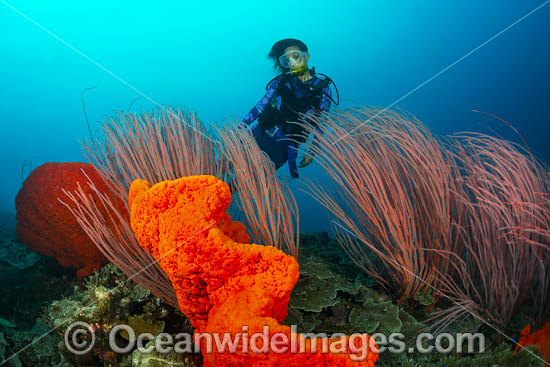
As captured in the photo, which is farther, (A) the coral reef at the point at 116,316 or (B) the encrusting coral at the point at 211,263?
(A) the coral reef at the point at 116,316

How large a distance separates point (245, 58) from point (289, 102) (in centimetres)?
5443

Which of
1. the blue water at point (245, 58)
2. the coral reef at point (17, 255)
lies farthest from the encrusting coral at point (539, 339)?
the blue water at point (245, 58)

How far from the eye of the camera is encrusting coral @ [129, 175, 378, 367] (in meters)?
1.19

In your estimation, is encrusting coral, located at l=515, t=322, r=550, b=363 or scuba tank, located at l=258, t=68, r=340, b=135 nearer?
encrusting coral, located at l=515, t=322, r=550, b=363

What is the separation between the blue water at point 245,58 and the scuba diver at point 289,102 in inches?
1730

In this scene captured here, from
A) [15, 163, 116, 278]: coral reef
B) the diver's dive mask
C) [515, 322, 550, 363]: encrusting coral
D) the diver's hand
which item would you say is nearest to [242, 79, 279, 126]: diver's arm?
the diver's dive mask

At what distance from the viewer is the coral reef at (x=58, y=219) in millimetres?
3643

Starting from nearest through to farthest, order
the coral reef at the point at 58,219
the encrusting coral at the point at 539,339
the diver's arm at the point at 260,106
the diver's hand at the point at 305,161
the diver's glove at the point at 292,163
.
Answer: the encrusting coral at the point at 539,339, the coral reef at the point at 58,219, the diver's glove at the point at 292,163, the diver's arm at the point at 260,106, the diver's hand at the point at 305,161

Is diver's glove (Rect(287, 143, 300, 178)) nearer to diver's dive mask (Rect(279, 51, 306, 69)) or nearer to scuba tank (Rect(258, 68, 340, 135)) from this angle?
scuba tank (Rect(258, 68, 340, 135))

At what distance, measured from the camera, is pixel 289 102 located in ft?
13.7

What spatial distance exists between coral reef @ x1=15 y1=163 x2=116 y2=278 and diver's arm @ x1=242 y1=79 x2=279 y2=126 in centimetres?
224

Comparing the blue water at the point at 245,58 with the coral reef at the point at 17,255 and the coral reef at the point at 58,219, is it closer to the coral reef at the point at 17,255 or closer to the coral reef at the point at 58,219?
the coral reef at the point at 17,255

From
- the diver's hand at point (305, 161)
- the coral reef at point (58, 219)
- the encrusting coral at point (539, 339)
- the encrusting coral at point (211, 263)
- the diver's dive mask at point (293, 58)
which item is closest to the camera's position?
the encrusting coral at point (211, 263)

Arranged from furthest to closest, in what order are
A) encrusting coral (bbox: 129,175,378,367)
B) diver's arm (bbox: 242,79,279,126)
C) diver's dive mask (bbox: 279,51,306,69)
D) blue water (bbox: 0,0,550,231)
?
blue water (bbox: 0,0,550,231)
diver's dive mask (bbox: 279,51,306,69)
diver's arm (bbox: 242,79,279,126)
encrusting coral (bbox: 129,175,378,367)
